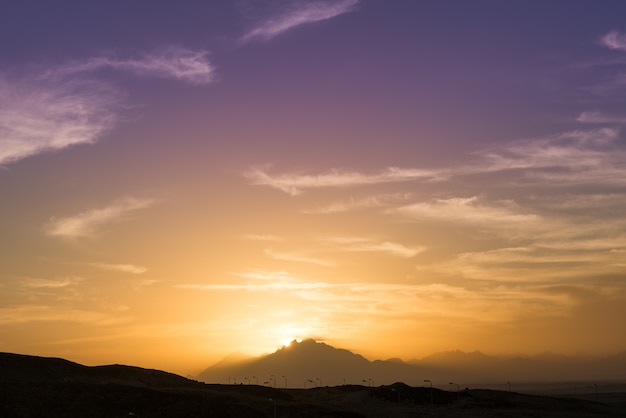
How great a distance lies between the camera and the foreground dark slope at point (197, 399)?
104 m

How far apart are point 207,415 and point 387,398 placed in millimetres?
55612

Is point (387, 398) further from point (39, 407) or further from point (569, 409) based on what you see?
point (39, 407)

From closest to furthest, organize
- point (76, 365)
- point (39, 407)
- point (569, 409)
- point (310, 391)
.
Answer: point (39, 407) → point (76, 365) → point (569, 409) → point (310, 391)

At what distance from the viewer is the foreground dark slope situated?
103562 millimetres

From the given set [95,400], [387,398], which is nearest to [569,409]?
[387,398]

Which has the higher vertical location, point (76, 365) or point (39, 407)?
point (76, 365)

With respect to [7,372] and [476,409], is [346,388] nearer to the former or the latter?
[476,409]

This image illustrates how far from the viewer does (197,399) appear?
367ft

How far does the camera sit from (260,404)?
118312 millimetres

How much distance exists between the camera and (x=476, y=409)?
445 ft

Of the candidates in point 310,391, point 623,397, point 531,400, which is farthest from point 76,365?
point 623,397

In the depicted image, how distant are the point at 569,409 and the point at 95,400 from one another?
101150mm

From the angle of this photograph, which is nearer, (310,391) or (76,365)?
(76,365)

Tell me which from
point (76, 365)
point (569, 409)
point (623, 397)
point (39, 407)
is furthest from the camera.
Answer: point (623, 397)
